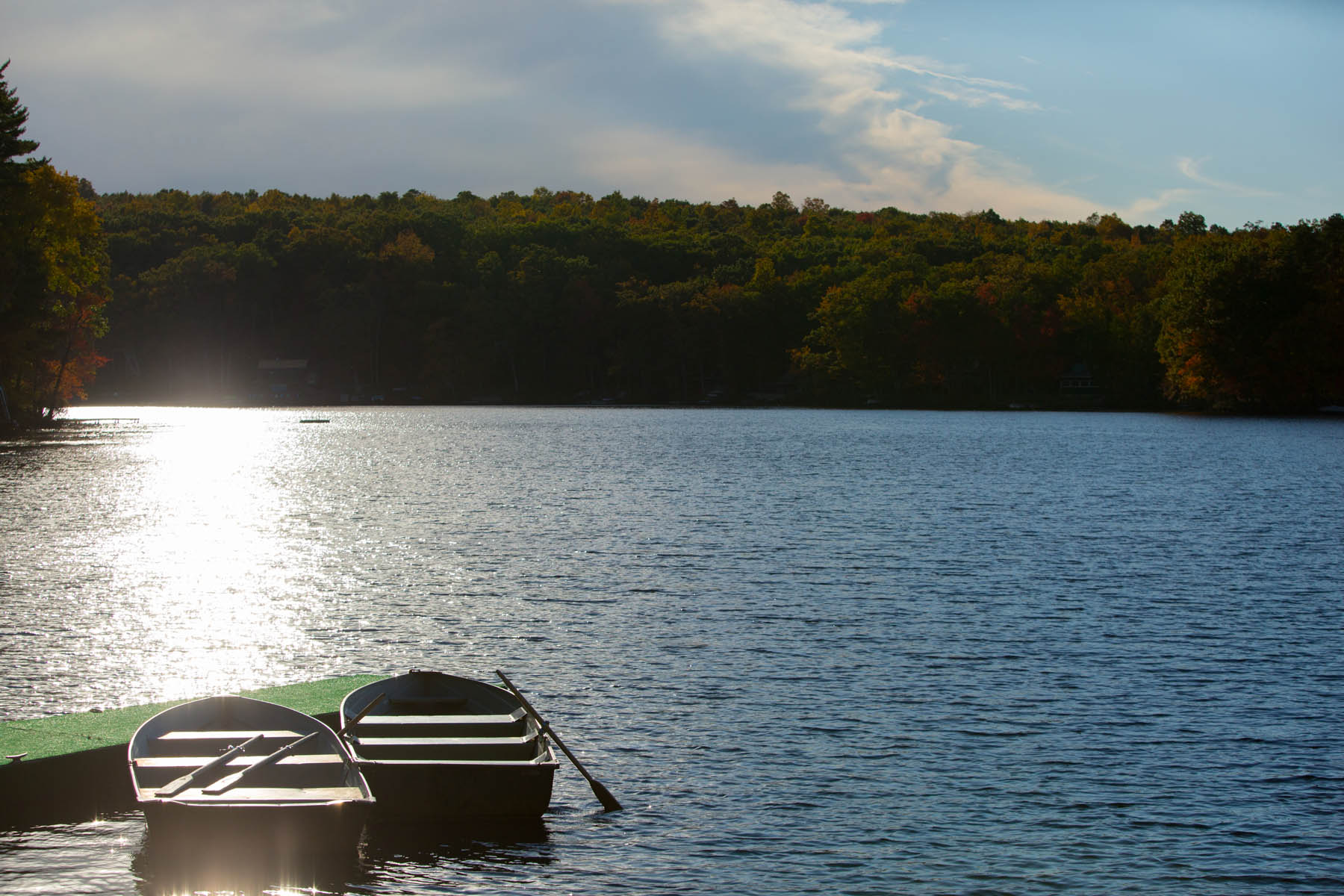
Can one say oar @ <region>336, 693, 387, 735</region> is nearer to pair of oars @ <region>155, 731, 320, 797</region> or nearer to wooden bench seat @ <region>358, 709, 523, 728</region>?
wooden bench seat @ <region>358, 709, 523, 728</region>

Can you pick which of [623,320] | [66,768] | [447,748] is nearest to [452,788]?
[447,748]

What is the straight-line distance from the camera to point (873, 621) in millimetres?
24297

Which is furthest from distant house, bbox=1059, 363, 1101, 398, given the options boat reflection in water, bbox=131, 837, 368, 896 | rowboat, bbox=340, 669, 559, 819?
boat reflection in water, bbox=131, 837, 368, 896

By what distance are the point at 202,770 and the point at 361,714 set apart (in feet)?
6.90

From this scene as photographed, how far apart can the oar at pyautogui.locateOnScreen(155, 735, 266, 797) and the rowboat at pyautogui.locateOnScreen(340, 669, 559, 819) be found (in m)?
1.09

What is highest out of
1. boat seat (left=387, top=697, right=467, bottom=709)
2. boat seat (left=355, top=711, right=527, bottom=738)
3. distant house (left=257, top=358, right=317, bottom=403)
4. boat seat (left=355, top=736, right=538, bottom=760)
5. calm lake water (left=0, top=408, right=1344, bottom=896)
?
distant house (left=257, top=358, right=317, bottom=403)

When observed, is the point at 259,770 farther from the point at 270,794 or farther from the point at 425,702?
the point at 425,702

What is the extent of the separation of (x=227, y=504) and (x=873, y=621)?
31.9 metres

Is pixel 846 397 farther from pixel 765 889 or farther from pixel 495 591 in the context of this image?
pixel 765 889

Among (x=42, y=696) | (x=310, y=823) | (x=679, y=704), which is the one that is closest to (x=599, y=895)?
(x=310, y=823)

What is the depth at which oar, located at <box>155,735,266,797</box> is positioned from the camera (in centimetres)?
1122

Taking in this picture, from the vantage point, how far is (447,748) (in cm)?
1285

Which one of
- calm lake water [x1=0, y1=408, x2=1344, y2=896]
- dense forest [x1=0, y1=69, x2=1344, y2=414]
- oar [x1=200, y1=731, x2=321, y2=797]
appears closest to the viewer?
oar [x1=200, y1=731, x2=321, y2=797]

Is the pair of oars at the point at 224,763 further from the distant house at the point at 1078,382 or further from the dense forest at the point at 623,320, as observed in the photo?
the distant house at the point at 1078,382
